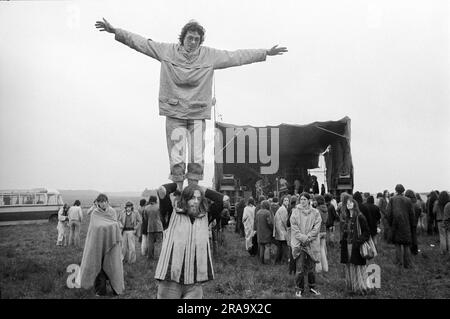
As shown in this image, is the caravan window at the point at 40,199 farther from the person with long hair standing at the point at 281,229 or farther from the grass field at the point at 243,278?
the person with long hair standing at the point at 281,229

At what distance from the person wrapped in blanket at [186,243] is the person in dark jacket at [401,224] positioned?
8730 mm

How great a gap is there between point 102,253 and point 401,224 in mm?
8322

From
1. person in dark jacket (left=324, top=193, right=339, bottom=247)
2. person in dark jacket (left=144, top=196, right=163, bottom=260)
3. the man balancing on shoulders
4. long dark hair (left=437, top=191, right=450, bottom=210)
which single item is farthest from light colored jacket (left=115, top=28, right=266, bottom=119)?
long dark hair (left=437, top=191, right=450, bottom=210)

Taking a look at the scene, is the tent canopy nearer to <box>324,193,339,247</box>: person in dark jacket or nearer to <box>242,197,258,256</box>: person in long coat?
<box>324,193,339,247</box>: person in dark jacket

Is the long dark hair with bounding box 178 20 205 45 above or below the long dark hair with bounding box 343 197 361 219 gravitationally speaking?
above

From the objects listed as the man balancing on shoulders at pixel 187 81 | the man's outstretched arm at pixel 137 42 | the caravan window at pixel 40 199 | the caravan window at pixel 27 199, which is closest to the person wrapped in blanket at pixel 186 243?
the man balancing on shoulders at pixel 187 81

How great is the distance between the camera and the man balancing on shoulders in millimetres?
3834

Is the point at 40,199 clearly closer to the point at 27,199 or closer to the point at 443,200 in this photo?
the point at 27,199

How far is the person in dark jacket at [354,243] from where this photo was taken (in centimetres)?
816

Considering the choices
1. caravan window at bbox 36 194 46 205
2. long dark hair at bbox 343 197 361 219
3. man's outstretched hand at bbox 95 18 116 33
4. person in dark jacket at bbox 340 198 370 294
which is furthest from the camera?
caravan window at bbox 36 194 46 205

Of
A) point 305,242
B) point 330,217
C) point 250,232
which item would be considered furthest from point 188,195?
point 250,232

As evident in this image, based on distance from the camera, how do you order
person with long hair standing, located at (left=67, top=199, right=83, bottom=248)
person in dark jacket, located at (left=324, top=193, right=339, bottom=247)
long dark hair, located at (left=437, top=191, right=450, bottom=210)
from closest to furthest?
person in dark jacket, located at (left=324, top=193, right=339, bottom=247), long dark hair, located at (left=437, top=191, right=450, bottom=210), person with long hair standing, located at (left=67, top=199, right=83, bottom=248)

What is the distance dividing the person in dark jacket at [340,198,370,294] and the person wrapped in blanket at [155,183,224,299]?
17.1ft

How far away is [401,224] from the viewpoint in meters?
10.9
